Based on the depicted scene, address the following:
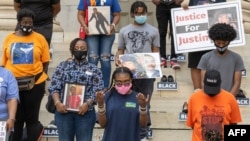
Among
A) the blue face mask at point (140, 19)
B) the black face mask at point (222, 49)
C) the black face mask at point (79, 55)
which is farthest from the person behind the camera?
the blue face mask at point (140, 19)

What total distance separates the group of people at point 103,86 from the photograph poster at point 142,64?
0.03m

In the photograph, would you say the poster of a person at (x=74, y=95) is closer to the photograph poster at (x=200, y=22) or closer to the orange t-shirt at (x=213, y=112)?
the orange t-shirt at (x=213, y=112)

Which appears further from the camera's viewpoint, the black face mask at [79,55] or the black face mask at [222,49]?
the black face mask at [79,55]

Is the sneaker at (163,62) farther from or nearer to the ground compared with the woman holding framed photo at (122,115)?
farther from the ground

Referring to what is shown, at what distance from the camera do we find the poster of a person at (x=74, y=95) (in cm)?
701

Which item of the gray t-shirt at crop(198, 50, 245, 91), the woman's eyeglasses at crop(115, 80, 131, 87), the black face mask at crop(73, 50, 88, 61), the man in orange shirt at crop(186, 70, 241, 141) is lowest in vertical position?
the man in orange shirt at crop(186, 70, 241, 141)

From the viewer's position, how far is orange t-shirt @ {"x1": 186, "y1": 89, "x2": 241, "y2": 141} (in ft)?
20.0

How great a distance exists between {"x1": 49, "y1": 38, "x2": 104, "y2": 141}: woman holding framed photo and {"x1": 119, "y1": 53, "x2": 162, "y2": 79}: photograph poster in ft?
2.82

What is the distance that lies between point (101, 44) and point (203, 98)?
2.90 metres

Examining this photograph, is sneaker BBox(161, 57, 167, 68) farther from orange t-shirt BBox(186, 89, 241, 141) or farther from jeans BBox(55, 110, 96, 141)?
orange t-shirt BBox(186, 89, 241, 141)

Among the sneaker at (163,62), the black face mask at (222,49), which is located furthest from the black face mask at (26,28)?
the sneaker at (163,62)

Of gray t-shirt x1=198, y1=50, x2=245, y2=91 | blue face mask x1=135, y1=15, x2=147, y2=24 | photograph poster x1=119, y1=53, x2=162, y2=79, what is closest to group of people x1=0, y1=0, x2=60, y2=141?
photograph poster x1=119, y1=53, x2=162, y2=79

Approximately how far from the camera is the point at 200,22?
9.06 meters

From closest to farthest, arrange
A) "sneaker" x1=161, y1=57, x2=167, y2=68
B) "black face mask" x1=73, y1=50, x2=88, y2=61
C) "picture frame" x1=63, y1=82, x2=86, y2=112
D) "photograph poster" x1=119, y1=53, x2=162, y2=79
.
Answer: "picture frame" x1=63, y1=82, x2=86, y2=112
"black face mask" x1=73, y1=50, x2=88, y2=61
"photograph poster" x1=119, y1=53, x2=162, y2=79
"sneaker" x1=161, y1=57, x2=167, y2=68
